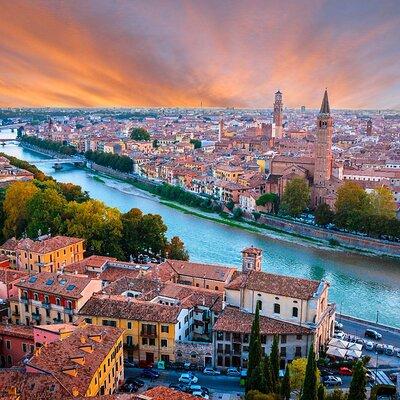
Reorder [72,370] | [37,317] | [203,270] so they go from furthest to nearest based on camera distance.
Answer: [203,270], [37,317], [72,370]

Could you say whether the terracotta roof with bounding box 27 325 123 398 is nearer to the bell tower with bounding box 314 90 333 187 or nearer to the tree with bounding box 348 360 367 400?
the tree with bounding box 348 360 367 400

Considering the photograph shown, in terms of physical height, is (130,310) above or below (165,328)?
above

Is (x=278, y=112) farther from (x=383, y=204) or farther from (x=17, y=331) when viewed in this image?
(x=17, y=331)

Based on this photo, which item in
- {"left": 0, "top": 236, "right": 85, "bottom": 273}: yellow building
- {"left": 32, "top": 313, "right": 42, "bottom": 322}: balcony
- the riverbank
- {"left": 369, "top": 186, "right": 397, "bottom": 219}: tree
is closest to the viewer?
{"left": 32, "top": 313, "right": 42, "bottom": 322}: balcony

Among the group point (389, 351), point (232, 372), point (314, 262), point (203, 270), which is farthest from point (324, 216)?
point (232, 372)

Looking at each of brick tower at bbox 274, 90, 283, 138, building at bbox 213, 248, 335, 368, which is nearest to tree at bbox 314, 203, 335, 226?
building at bbox 213, 248, 335, 368

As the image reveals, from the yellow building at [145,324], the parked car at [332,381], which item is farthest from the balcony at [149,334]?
the parked car at [332,381]
